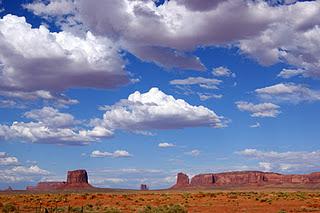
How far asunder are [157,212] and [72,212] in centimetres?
971

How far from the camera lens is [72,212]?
1665 inches

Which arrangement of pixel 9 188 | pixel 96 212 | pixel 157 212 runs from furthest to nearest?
1. pixel 9 188
2. pixel 96 212
3. pixel 157 212

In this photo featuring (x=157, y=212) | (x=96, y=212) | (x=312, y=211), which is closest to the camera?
(x=157, y=212)

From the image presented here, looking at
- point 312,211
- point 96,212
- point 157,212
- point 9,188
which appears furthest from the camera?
point 9,188

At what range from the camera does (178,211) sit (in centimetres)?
3775

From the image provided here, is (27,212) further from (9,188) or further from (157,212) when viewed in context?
(9,188)

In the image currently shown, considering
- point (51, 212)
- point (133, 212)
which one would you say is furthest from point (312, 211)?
point (51, 212)

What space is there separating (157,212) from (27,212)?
552 inches

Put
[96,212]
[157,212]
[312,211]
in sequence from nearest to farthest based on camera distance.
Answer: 1. [157,212]
2. [96,212]
3. [312,211]

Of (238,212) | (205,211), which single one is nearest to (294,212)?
(238,212)

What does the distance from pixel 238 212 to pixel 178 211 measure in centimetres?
885

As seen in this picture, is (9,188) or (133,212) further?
(9,188)

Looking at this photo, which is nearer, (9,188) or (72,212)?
(72,212)

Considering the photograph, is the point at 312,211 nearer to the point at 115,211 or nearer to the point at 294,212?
the point at 294,212
